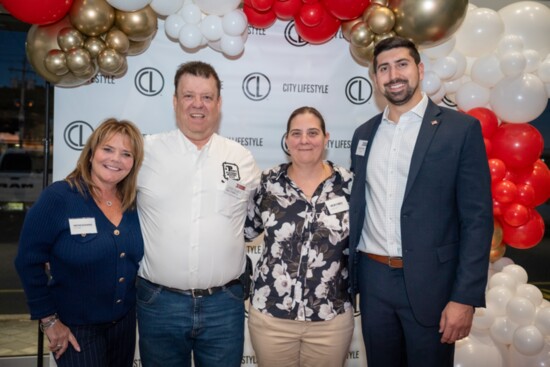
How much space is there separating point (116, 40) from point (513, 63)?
2.40 m

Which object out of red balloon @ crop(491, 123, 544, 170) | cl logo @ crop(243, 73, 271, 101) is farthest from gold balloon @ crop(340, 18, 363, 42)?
red balloon @ crop(491, 123, 544, 170)

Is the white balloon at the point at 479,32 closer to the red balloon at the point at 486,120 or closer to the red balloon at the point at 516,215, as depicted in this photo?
the red balloon at the point at 486,120

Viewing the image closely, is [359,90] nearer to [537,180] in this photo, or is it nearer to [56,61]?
[537,180]

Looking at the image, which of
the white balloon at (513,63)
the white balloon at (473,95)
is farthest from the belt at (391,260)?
the white balloon at (513,63)

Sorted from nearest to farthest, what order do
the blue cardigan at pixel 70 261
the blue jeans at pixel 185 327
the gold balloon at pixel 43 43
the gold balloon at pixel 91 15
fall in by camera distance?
1. the blue cardigan at pixel 70 261
2. the blue jeans at pixel 185 327
3. the gold balloon at pixel 91 15
4. the gold balloon at pixel 43 43

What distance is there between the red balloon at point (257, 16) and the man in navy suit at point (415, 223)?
103 centimetres

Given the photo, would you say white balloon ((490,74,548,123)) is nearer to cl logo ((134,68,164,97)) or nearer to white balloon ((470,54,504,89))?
white balloon ((470,54,504,89))

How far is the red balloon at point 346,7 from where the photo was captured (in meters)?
2.59

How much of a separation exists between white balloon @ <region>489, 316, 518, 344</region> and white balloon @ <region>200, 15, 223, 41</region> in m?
2.53

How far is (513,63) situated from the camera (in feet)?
8.77

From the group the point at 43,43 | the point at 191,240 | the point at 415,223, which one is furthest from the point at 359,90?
the point at 43,43

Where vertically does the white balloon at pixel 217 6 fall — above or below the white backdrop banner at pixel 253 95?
above

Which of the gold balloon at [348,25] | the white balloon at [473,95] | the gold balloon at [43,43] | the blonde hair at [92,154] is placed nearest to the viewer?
the blonde hair at [92,154]

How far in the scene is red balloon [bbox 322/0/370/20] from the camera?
2.59 m
